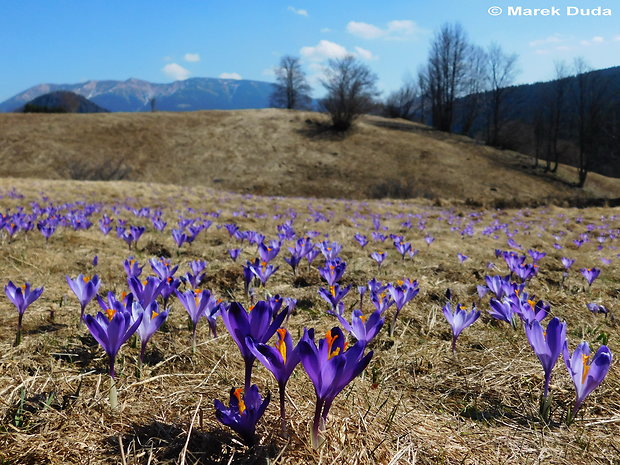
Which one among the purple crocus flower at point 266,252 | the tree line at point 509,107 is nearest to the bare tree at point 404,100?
the tree line at point 509,107

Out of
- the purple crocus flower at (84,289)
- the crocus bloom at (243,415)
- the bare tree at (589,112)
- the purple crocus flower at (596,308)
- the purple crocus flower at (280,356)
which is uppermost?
the bare tree at (589,112)

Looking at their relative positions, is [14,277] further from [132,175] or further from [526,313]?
[132,175]

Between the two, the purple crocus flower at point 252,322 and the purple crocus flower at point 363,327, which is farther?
the purple crocus flower at point 363,327

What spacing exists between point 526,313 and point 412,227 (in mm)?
7948

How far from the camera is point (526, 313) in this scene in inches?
90.0

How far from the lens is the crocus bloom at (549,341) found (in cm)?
169

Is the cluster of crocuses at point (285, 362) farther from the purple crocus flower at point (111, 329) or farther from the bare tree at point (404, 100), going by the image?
the bare tree at point (404, 100)

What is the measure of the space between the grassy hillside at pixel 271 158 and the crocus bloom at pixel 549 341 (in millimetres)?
28659

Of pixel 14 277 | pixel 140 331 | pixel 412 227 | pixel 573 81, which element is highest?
pixel 573 81

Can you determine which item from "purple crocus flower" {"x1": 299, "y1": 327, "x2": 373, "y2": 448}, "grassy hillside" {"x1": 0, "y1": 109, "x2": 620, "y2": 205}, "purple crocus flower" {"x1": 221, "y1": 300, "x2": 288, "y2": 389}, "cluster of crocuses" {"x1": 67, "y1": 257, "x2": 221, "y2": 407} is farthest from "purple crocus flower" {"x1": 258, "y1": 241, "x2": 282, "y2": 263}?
"grassy hillside" {"x1": 0, "y1": 109, "x2": 620, "y2": 205}

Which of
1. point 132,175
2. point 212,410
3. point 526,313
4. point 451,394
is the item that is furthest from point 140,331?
point 132,175

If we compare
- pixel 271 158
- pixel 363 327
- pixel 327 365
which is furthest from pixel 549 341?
pixel 271 158

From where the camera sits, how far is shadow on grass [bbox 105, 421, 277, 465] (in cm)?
131

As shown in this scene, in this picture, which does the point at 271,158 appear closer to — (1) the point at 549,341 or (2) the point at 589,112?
(2) the point at 589,112
